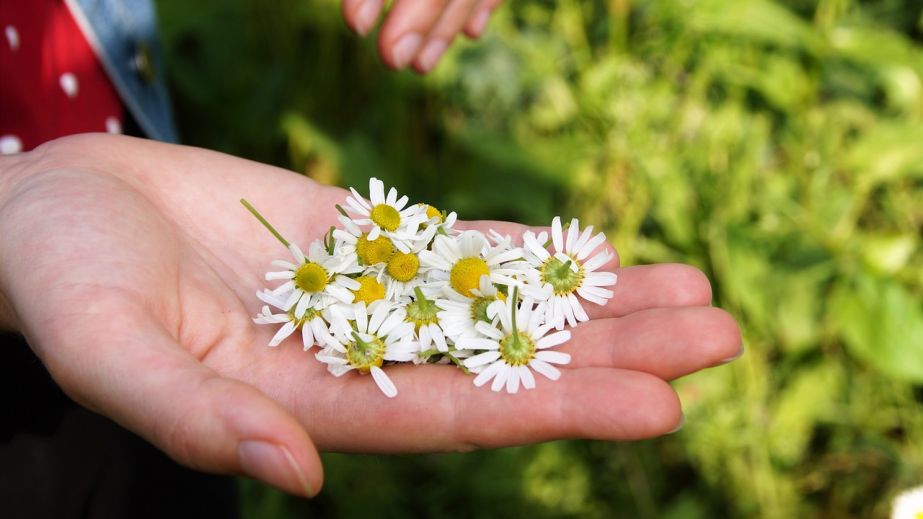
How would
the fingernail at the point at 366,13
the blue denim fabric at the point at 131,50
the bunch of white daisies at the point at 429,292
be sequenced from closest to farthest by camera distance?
the bunch of white daisies at the point at 429,292, the blue denim fabric at the point at 131,50, the fingernail at the point at 366,13

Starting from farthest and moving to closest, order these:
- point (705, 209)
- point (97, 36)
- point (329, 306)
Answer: point (705, 209)
point (97, 36)
point (329, 306)

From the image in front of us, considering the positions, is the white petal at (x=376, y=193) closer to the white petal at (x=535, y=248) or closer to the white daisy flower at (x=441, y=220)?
the white daisy flower at (x=441, y=220)

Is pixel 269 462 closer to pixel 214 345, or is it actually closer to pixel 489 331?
pixel 214 345

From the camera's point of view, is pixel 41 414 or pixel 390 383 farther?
pixel 41 414

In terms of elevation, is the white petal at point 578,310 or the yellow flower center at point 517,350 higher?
the white petal at point 578,310

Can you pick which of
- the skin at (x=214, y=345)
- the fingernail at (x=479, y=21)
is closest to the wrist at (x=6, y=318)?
the skin at (x=214, y=345)

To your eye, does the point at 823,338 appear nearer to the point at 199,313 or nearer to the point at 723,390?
the point at 723,390

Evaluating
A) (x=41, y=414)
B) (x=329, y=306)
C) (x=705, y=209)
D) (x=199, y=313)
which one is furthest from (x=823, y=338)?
(x=41, y=414)
